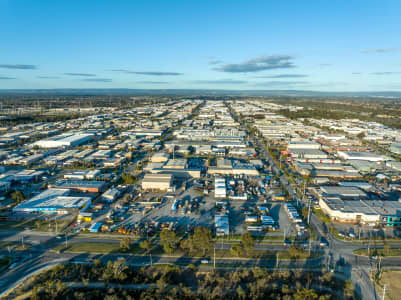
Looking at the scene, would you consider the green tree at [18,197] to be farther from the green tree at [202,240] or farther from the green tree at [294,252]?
the green tree at [294,252]

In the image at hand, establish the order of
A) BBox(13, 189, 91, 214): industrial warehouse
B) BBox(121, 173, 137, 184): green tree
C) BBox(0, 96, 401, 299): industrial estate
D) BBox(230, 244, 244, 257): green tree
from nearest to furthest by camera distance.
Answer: BBox(0, 96, 401, 299): industrial estate, BBox(230, 244, 244, 257): green tree, BBox(13, 189, 91, 214): industrial warehouse, BBox(121, 173, 137, 184): green tree

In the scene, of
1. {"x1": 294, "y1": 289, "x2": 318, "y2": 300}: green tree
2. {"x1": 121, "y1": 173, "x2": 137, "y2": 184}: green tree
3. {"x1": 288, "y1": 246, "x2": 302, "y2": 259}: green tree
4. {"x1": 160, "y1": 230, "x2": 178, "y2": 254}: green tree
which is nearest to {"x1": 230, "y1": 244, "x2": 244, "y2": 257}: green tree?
{"x1": 288, "y1": 246, "x2": 302, "y2": 259}: green tree

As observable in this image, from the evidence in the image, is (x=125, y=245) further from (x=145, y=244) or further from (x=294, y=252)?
(x=294, y=252)

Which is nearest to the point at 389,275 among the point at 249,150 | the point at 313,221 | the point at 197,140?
the point at 313,221

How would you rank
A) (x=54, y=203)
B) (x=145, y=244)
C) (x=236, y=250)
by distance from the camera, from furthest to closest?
(x=54, y=203)
(x=145, y=244)
(x=236, y=250)

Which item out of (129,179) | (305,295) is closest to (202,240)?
(305,295)

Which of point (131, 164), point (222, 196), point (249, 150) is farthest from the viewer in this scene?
point (249, 150)

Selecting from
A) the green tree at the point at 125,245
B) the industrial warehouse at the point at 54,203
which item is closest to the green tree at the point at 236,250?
the green tree at the point at 125,245

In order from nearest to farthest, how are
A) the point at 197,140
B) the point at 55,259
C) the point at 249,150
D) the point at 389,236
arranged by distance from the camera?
the point at 55,259 < the point at 389,236 < the point at 249,150 < the point at 197,140

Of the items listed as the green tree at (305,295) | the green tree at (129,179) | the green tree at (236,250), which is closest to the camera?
the green tree at (305,295)

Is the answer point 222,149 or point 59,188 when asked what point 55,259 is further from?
point 222,149

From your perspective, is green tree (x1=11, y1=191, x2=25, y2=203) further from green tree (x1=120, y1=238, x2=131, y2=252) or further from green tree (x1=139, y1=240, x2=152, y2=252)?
green tree (x1=139, y1=240, x2=152, y2=252)
